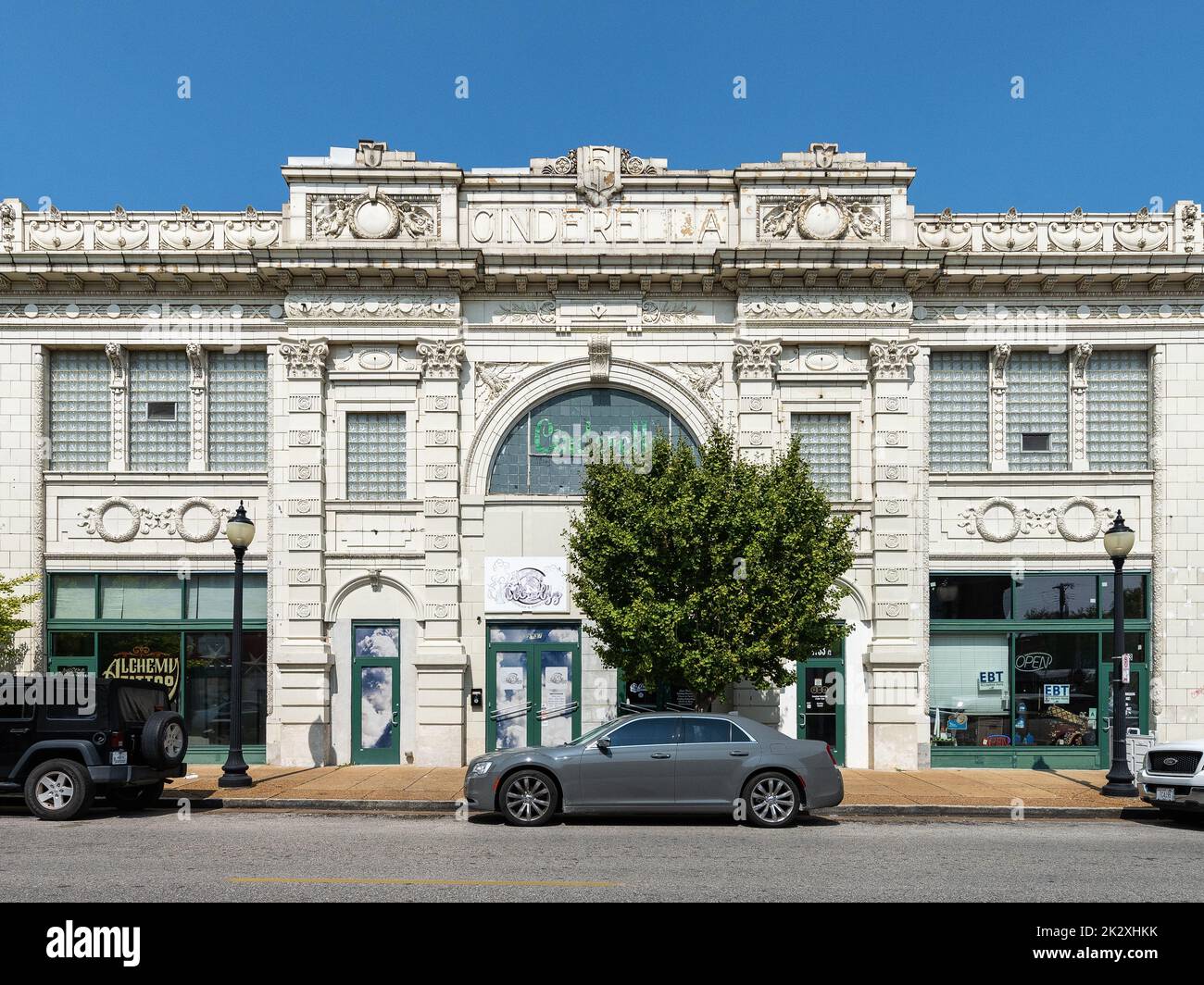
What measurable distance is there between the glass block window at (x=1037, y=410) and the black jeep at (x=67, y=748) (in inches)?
641

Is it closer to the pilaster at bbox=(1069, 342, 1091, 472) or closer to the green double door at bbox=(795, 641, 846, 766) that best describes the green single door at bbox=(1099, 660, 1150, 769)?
the pilaster at bbox=(1069, 342, 1091, 472)

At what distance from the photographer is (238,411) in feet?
67.8

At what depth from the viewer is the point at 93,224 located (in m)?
20.4

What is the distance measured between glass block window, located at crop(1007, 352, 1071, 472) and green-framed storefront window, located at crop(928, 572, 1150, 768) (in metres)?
2.29

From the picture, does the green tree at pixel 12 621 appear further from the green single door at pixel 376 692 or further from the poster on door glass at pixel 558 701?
the poster on door glass at pixel 558 701

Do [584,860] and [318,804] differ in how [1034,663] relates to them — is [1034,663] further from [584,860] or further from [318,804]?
[318,804]

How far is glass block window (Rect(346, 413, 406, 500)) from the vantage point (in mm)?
20375

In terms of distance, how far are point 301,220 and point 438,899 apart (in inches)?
598

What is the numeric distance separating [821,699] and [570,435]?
702 cm

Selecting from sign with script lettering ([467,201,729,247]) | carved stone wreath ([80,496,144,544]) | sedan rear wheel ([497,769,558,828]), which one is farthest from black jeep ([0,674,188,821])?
sign with script lettering ([467,201,729,247])
